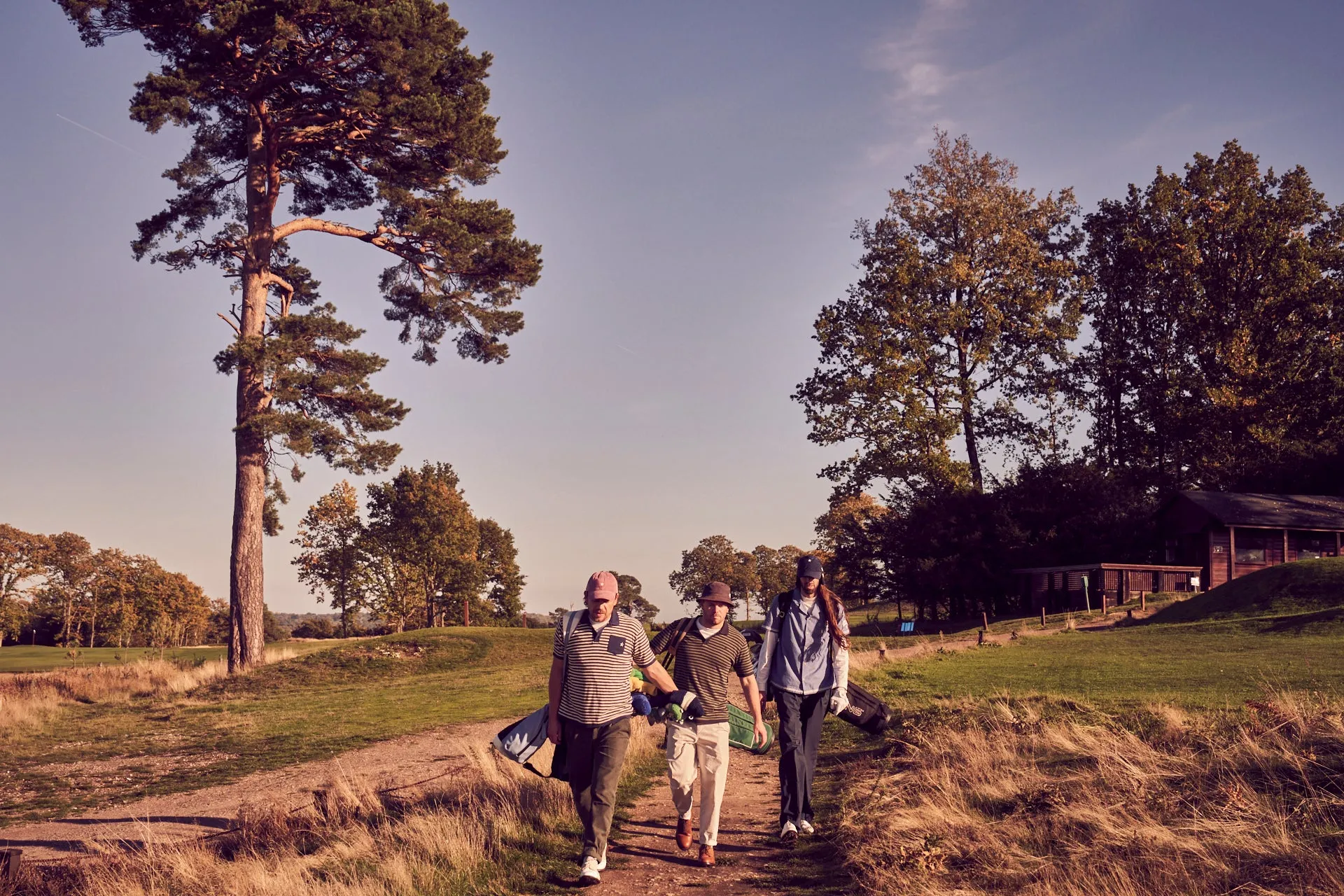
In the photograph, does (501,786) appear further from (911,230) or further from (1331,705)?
(911,230)

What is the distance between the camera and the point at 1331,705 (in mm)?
10438

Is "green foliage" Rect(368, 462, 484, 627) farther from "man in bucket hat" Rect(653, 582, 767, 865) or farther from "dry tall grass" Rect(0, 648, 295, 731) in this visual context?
"man in bucket hat" Rect(653, 582, 767, 865)

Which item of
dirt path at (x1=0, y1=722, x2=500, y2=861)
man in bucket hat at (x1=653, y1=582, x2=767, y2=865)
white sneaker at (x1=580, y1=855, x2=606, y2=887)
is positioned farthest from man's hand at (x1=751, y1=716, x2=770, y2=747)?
dirt path at (x1=0, y1=722, x2=500, y2=861)

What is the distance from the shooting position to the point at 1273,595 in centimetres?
2933

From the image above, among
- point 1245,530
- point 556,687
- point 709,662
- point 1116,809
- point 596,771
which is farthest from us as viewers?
point 1245,530

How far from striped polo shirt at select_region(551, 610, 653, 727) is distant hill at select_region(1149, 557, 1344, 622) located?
25.6m

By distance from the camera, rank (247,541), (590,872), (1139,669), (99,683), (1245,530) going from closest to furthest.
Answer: (590,872) → (1139,669) → (99,683) → (247,541) → (1245,530)

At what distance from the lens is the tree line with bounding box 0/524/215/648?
70438 mm

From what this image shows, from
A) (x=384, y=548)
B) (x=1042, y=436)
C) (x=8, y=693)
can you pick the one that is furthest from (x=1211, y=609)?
(x=384, y=548)

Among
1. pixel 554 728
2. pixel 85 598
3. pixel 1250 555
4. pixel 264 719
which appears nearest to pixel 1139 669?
pixel 554 728

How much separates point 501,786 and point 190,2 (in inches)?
857

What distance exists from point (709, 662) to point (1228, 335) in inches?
2090

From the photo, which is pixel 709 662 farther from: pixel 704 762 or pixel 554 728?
pixel 554 728

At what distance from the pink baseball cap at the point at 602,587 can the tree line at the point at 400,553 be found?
2190 inches
